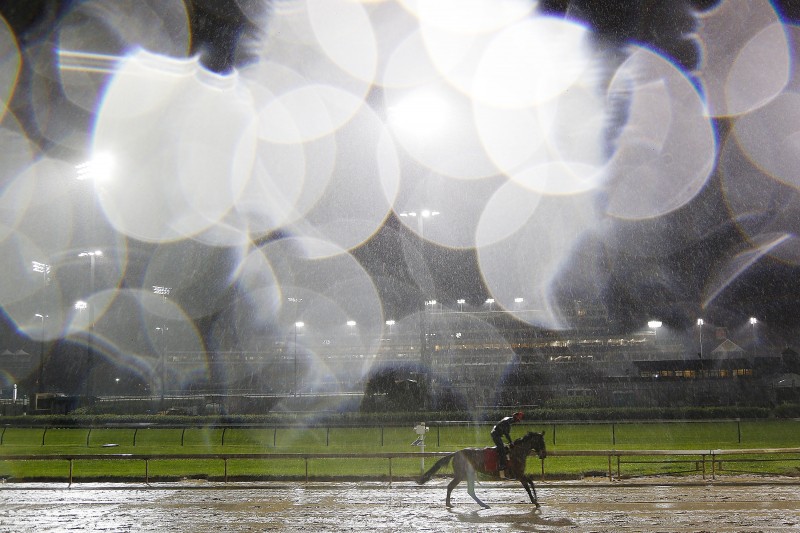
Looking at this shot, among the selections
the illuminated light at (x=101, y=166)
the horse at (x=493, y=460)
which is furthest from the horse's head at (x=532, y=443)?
the illuminated light at (x=101, y=166)

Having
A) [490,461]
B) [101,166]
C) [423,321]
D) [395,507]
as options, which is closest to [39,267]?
[101,166]

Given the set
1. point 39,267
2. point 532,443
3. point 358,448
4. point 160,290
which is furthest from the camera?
point 160,290

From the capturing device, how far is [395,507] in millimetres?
12695

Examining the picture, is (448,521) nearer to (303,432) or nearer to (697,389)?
(303,432)

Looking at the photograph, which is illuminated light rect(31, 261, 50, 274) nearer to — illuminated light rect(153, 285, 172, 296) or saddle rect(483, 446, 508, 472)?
illuminated light rect(153, 285, 172, 296)

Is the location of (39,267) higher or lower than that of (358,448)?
higher

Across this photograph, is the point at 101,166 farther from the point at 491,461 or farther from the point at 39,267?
the point at 39,267

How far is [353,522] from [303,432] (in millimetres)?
20623

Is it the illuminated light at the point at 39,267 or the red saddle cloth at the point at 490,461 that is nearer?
the red saddle cloth at the point at 490,461

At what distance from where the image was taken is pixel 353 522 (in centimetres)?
1115

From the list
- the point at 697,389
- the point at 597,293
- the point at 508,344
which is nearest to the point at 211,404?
the point at 697,389

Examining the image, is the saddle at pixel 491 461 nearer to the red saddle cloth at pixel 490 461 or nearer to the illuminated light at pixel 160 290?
the red saddle cloth at pixel 490 461

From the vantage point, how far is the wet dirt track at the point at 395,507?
10789 mm

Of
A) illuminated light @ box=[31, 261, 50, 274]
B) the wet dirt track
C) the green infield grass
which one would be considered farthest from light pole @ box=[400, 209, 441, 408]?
illuminated light @ box=[31, 261, 50, 274]
